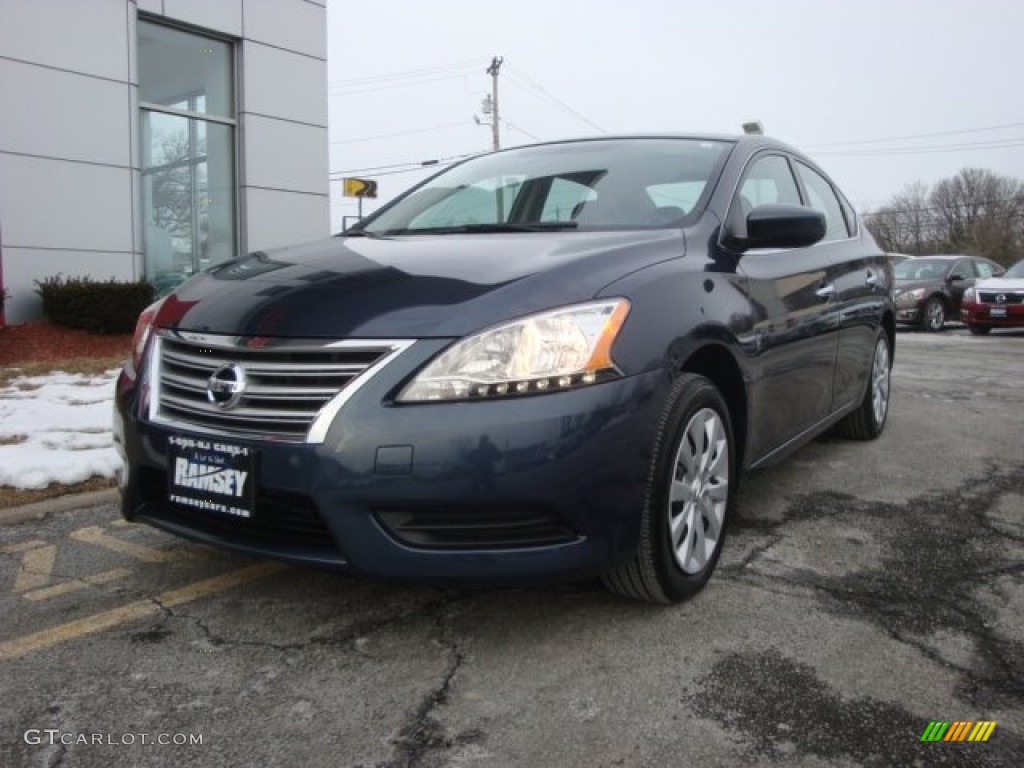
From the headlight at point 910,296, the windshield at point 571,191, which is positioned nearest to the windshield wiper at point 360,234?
the windshield at point 571,191

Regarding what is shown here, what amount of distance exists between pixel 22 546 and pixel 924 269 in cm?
1694

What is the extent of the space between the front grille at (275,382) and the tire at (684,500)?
2.67ft

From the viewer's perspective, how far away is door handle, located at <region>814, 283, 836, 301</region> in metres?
3.80

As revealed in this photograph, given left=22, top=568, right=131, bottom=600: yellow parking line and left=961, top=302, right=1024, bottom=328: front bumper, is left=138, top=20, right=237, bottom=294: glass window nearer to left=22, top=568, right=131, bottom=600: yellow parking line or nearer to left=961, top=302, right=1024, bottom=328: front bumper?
left=22, top=568, right=131, bottom=600: yellow parking line

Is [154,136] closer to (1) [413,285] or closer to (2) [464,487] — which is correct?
(1) [413,285]

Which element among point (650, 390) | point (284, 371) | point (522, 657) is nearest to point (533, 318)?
point (650, 390)

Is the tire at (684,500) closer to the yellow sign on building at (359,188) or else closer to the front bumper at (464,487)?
the front bumper at (464,487)

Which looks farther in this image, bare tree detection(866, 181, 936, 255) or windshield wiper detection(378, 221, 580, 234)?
bare tree detection(866, 181, 936, 255)

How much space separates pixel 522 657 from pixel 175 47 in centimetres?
1114

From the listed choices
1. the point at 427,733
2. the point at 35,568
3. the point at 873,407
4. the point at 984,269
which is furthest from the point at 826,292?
the point at 984,269

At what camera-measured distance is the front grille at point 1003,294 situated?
1429 cm

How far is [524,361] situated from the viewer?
2217mm

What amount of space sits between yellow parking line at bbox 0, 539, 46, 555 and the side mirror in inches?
113

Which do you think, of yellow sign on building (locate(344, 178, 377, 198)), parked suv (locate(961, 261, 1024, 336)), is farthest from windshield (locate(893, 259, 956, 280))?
yellow sign on building (locate(344, 178, 377, 198))
